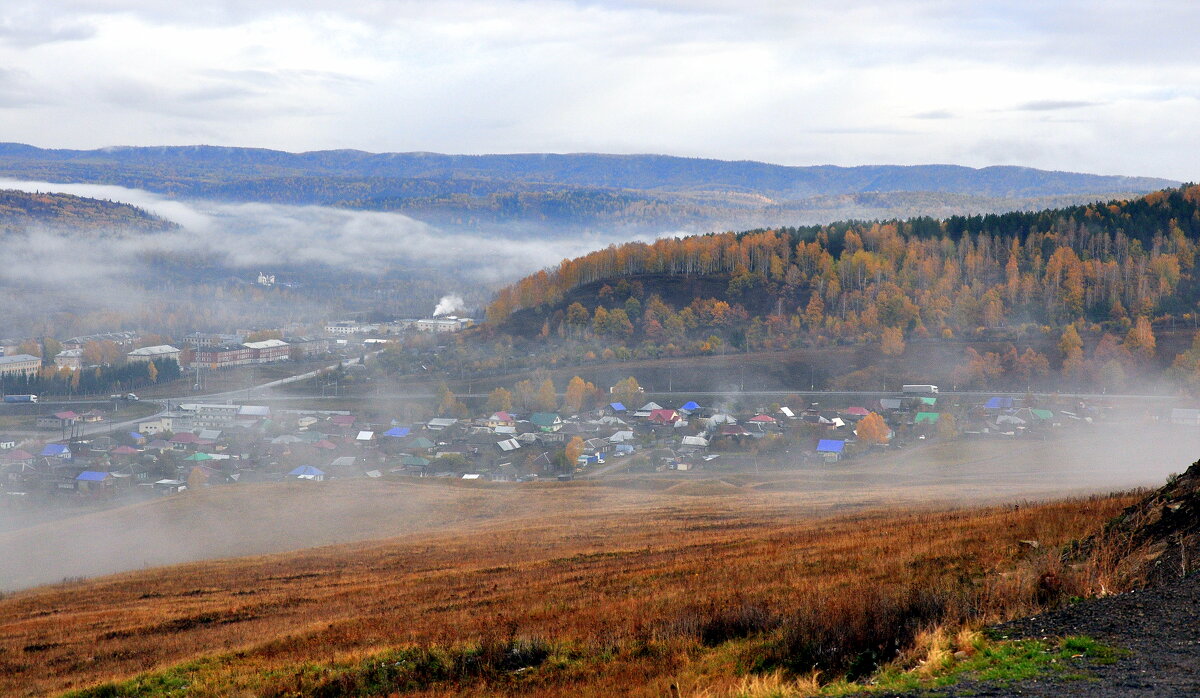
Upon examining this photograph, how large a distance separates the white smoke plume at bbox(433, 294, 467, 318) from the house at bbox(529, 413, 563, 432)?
101m

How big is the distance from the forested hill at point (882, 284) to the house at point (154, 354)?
127 ft

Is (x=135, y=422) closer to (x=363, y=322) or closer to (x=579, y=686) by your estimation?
(x=579, y=686)

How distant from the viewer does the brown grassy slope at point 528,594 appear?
444 inches

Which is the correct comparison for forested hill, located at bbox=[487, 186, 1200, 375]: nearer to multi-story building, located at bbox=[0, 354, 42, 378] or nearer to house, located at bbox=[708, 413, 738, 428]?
house, located at bbox=[708, 413, 738, 428]

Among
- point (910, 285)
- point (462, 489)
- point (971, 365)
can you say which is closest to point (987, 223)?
point (910, 285)

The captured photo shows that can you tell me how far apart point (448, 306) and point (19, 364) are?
8562cm

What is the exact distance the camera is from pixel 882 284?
3757 inches

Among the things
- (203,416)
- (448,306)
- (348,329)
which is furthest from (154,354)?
(448,306)

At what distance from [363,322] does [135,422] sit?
93.1 metres

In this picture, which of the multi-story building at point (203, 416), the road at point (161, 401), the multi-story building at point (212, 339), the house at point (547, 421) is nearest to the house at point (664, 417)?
the house at point (547, 421)

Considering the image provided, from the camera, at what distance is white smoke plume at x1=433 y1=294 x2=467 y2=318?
173 m

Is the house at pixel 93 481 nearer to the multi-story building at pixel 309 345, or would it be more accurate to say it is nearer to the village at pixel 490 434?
the village at pixel 490 434

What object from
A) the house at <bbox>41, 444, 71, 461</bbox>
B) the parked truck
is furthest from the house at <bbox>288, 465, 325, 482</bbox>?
the parked truck

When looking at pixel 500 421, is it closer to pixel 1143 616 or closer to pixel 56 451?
pixel 56 451
